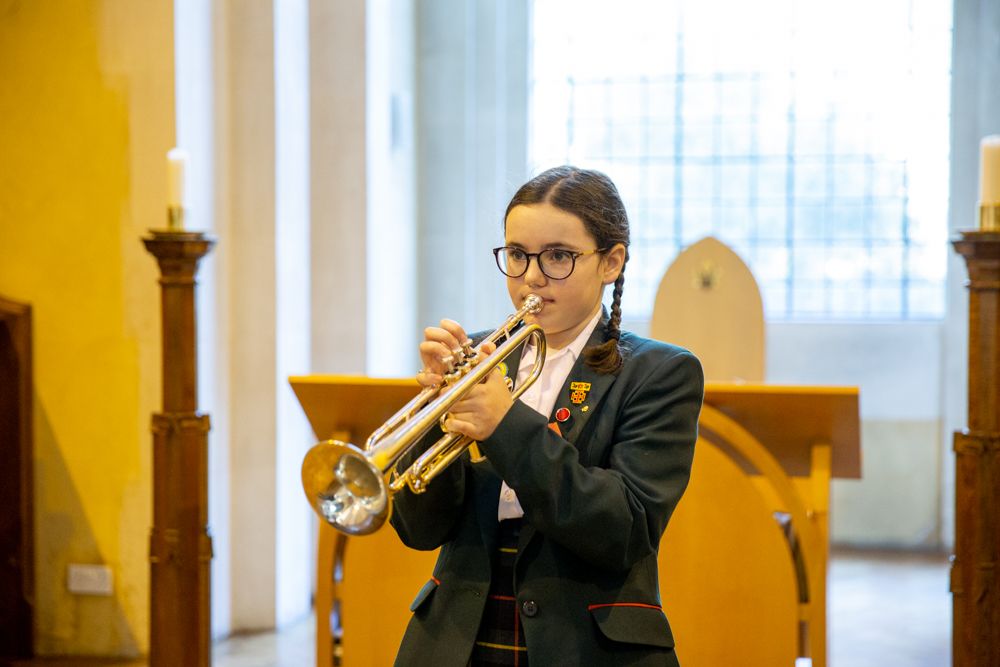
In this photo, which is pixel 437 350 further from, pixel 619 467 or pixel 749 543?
pixel 749 543

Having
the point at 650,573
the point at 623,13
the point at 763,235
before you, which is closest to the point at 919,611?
the point at 763,235

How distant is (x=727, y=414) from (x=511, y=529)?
1178 mm

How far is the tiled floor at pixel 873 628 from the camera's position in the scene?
4246 millimetres

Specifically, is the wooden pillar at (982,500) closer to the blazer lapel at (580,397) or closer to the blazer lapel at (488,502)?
the blazer lapel at (580,397)

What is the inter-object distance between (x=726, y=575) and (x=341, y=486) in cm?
147

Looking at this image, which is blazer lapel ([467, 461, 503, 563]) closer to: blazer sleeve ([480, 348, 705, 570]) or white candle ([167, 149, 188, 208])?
blazer sleeve ([480, 348, 705, 570])

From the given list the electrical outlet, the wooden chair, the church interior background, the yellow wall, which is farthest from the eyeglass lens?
the electrical outlet

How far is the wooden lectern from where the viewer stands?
8.27 ft

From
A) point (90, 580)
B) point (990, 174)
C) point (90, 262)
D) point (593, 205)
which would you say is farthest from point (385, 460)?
point (90, 580)

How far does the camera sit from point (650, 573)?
1.61 m

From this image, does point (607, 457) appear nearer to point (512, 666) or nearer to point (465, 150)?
point (512, 666)

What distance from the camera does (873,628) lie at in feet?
15.5

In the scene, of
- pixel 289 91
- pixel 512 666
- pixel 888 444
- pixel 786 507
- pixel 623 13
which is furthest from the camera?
pixel 623 13

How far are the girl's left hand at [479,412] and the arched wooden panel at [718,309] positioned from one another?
126 inches
